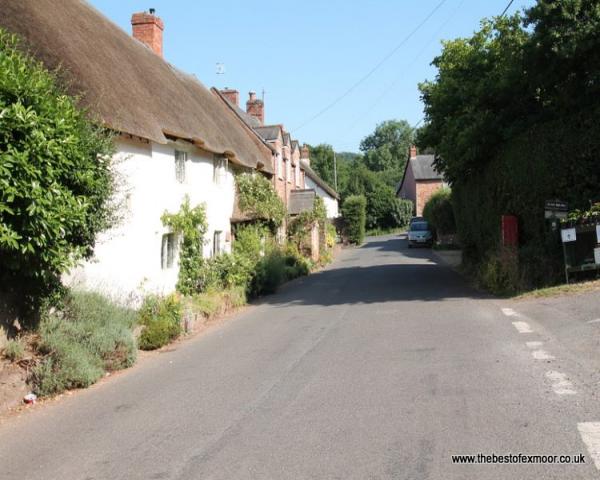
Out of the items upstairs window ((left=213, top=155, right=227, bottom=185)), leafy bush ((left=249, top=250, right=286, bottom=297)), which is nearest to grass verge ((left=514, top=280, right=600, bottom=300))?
leafy bush ((left=249, top=250, right=286, bottom=297))

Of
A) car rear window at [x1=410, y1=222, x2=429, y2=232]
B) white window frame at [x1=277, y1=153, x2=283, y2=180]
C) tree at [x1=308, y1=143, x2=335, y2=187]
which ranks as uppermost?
tree at [x1=308, y1=143, x2=335, y2=187]

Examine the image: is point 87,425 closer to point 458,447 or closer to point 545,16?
point 458,447

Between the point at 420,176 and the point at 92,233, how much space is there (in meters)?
64.6

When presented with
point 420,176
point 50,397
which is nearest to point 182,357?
point 50,397

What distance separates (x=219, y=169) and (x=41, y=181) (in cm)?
1401

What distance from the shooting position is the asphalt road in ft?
16.7

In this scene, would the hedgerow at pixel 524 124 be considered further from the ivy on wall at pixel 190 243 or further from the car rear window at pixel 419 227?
the car rear window at pixel 419 227

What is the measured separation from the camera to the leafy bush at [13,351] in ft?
27.6

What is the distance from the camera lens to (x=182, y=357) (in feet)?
35.4

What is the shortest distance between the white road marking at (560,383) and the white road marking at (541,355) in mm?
768

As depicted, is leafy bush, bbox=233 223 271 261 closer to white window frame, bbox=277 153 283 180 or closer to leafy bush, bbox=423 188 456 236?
white window frame, bbox=277 153 283 180

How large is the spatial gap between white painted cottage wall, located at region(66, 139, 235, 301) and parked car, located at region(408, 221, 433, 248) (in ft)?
95.4

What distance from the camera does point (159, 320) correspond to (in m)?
12.6

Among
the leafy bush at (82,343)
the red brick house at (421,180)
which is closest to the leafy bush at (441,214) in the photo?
the red brick house at (421,180)
